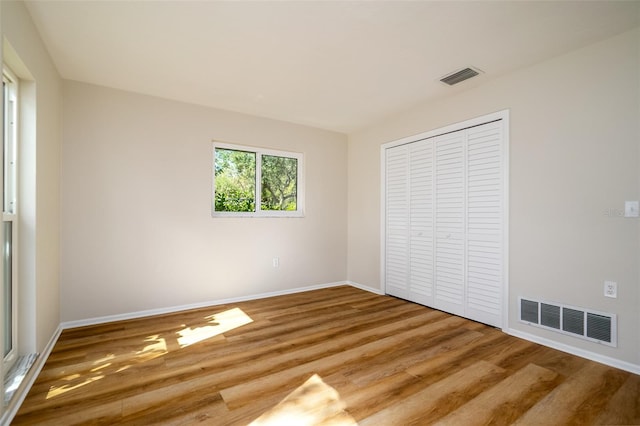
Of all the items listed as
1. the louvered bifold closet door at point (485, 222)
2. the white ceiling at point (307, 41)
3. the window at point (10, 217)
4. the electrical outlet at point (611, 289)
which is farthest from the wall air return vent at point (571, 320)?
the window at point (10, 217)

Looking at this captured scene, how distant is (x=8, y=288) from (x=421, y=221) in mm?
3819

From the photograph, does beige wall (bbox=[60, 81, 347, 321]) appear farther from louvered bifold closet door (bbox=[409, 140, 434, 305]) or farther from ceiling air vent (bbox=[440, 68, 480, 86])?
ceiling air vent (bbox=[440, 68, 480, 86])

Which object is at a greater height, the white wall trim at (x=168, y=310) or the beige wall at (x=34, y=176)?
the beige wall at (x=34, y=176)

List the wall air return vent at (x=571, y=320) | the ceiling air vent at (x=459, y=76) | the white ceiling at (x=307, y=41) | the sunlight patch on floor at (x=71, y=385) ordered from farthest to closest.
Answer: the ceiling air vent at (x=459, y=76), the wall air return vent at (x=571, y=320), the white ceiling at (x=307, y=41), the sunlight patch on floor at (x=71, y=385)

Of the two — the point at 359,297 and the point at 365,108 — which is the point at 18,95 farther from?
the point at 359,297

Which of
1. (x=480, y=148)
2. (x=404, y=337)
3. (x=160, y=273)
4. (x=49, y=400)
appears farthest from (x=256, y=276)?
(x=480, y=148)

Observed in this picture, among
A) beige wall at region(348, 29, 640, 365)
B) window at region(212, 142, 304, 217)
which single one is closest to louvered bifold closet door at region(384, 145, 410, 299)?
beige wall at region(348, 29, 640, 365)

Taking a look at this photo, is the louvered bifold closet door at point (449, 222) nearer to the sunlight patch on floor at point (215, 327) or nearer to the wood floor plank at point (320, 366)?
the wood floor plank at point (320, 366)

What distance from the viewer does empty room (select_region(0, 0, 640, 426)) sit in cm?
195

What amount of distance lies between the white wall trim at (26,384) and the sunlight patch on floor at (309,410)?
1.31m

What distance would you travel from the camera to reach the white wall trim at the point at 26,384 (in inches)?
63.9

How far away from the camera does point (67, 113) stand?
301 cm

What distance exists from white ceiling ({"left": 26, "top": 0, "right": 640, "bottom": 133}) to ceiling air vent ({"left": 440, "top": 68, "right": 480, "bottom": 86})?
0.08m

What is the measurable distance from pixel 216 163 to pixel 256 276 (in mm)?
1585
